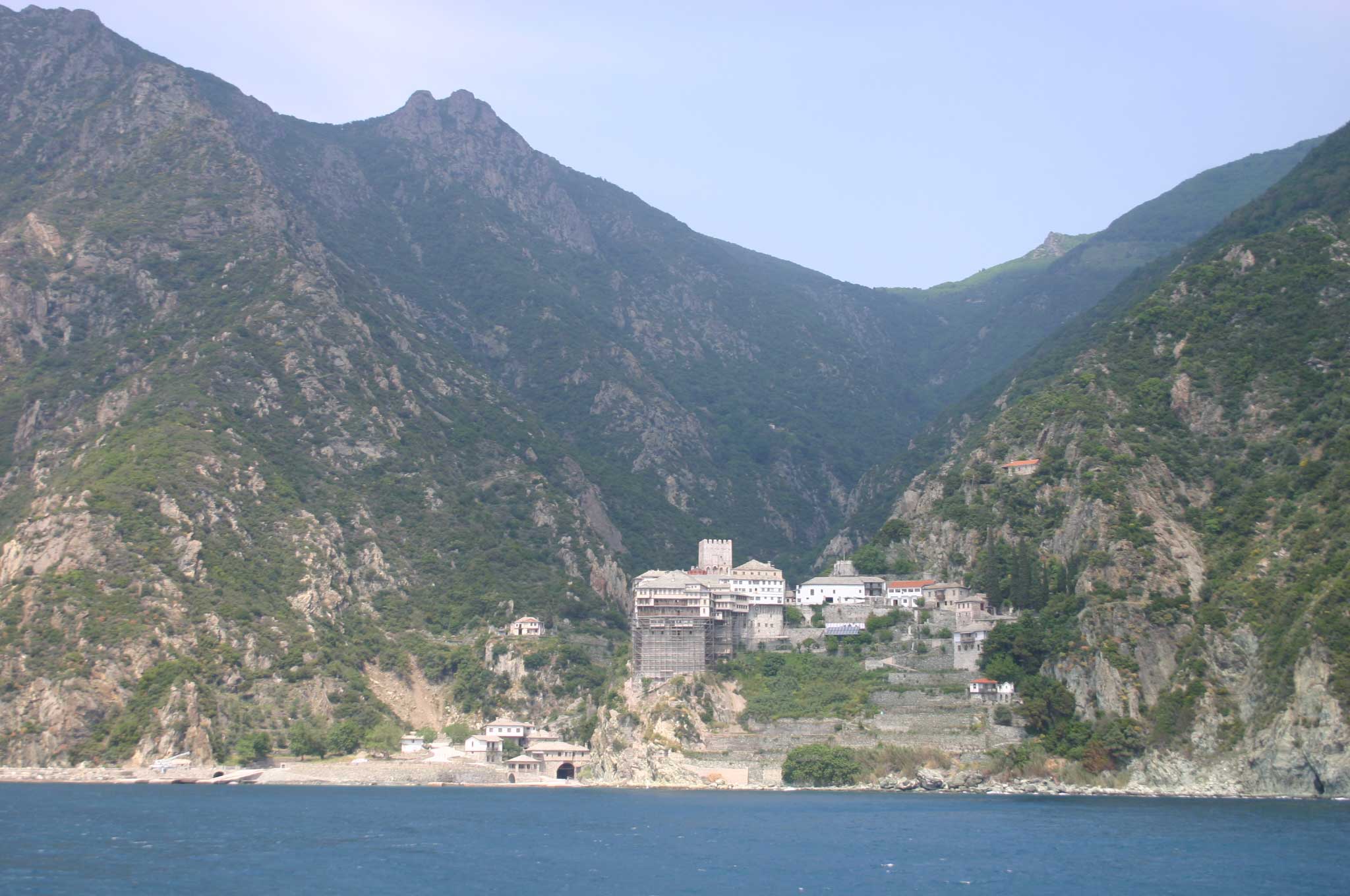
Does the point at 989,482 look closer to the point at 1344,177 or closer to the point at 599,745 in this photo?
the point at 599,745

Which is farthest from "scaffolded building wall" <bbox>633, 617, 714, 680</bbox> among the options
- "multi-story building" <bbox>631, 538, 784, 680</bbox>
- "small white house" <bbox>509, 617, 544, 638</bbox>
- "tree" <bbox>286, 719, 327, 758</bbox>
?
"small white house" <bbox>509, 617, 544, 638</bbox>

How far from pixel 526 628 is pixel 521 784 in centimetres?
2768

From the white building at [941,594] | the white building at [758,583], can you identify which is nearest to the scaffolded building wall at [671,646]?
the white building at [758,583]

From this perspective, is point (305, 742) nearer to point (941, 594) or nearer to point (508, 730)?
point (508, 730)

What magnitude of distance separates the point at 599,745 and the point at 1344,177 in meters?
102

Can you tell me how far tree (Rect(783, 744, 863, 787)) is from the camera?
119812 millimetres

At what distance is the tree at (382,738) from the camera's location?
14450 centimetres

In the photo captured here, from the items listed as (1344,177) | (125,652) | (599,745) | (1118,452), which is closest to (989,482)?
(1118,452)

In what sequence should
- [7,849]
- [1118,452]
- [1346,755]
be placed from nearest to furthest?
[7,849], [1346,755], [1118,452]

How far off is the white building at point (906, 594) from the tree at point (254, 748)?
56.0m

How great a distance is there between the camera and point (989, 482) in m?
Result: 151

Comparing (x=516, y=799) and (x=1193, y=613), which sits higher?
(x=1193, y=613)

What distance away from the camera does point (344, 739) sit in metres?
143

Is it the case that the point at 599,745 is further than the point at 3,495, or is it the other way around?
the point at 3,495
